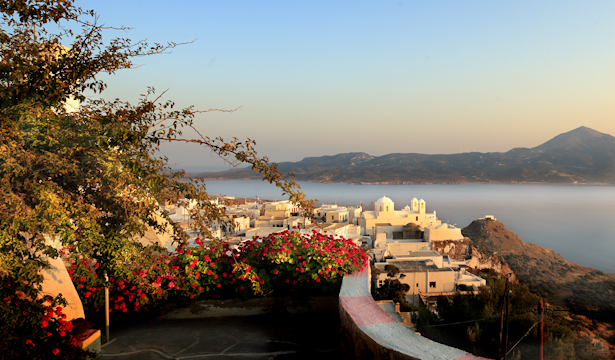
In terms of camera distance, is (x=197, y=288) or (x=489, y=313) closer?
(x=197, y=288)

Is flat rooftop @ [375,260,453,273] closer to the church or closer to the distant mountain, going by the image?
the church

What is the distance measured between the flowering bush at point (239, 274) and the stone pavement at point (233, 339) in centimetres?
21

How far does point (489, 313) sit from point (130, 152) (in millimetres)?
3328

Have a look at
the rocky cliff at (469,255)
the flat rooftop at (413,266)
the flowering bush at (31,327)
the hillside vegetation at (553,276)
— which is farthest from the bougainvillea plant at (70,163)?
the rocky cliff at (469,255)

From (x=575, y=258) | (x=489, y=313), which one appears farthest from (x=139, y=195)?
(x=575, y=258)

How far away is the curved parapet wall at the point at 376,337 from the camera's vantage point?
188cm

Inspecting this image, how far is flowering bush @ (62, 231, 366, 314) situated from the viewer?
3025mm

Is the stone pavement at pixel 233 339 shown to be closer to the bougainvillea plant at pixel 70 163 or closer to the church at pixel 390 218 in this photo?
the bougainvillea plant at pixel 70 163

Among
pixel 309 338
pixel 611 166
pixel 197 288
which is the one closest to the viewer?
pixel 309 338

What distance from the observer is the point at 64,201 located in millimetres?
2180

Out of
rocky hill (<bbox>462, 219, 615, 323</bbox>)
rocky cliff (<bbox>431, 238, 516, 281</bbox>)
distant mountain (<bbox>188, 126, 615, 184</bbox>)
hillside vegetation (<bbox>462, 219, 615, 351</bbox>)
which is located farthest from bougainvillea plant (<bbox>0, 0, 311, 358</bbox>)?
distant mountain (<bbox>188, 126, 615, 184</bbox>)

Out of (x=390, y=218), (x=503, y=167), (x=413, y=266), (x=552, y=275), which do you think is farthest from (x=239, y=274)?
(x=503, y=167)

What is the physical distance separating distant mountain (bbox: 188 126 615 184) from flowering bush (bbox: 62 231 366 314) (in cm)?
10076

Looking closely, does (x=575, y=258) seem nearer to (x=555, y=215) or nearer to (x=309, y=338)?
(x=555, y=215)
